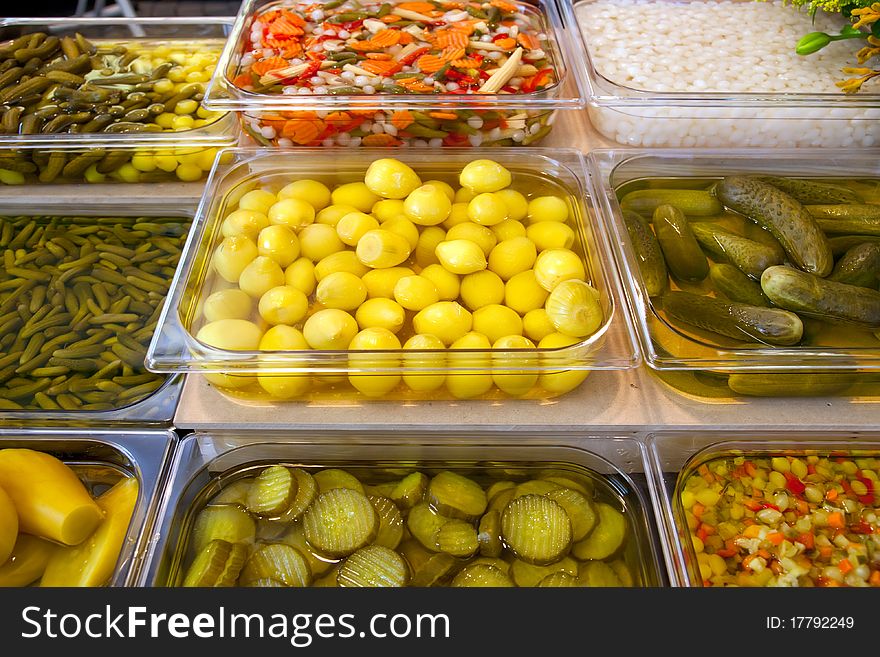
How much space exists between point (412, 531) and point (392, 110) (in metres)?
0.95

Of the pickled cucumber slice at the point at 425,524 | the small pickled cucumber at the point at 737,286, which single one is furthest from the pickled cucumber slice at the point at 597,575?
the small pickled cucumber at the point at 737,286

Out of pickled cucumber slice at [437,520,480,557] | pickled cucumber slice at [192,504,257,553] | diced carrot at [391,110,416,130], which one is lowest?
pickled cucumber slice at [192,504,257,553]

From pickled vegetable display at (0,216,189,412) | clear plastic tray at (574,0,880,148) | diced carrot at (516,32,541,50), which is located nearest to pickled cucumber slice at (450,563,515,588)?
pickled vegetable display at (0,216,189,412)

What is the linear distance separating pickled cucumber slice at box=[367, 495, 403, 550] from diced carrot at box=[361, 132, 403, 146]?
864mm

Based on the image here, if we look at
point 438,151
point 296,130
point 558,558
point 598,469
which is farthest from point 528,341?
point 296,130

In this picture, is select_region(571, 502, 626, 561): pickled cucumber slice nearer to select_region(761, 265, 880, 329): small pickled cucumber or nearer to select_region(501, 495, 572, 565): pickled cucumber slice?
select_region(501, 495, 572, 565): pickled cucumber slice

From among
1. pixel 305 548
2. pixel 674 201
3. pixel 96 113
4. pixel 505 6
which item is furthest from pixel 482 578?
pixel 505 6

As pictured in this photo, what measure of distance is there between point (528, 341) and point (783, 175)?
2.68 ft

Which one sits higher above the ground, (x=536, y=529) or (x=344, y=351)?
(x=344, y=351)

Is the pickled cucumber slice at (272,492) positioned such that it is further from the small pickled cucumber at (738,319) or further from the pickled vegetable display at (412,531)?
the small pickled cucumber at (738,319)

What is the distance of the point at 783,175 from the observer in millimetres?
1518

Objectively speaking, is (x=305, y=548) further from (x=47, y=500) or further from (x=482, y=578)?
(x=47, y=500)

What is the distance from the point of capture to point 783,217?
133cm

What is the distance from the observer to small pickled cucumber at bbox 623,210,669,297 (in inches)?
49.7
